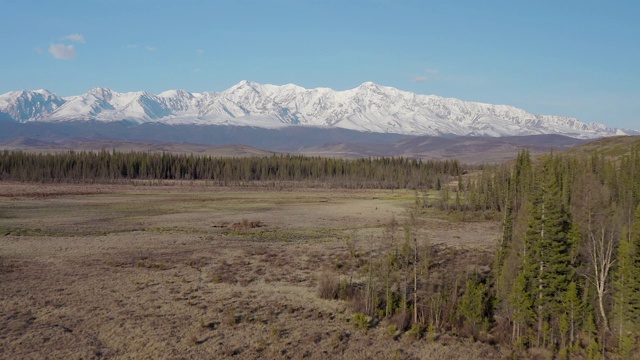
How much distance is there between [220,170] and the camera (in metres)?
161

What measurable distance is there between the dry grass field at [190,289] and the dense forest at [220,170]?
83.6 metres

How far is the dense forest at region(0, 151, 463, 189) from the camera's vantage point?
141 metres

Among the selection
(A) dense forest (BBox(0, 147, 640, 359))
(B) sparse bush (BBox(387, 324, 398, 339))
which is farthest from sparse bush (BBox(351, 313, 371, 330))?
(B) sparse bush (BBox(387, 324, 398, 339))

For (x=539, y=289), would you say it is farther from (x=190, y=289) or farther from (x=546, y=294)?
(x=190, y=289)

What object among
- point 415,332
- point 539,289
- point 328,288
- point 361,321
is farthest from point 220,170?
point 415,332

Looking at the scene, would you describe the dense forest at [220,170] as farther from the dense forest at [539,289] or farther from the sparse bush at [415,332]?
the sparse bush at [415,332]

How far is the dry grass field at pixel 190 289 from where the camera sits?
22922 millimetres

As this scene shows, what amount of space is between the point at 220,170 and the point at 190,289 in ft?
433

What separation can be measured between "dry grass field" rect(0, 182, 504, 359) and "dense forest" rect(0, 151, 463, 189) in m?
83.6

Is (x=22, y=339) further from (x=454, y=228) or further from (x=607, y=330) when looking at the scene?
(x=454, y=228)

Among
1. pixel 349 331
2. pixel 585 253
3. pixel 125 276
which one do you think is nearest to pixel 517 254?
pixel 585 253

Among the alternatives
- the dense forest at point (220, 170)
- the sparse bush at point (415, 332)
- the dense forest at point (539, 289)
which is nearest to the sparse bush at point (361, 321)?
the dense forest at point (539, 289)

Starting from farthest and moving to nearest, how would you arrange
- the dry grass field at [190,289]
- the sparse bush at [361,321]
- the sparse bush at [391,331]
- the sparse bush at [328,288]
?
1. the sparse bush at [328,288]
2. the sparse bush at [361,321]
3. the sparse bush at [391,331]
4. the dry grass field at [190,289]

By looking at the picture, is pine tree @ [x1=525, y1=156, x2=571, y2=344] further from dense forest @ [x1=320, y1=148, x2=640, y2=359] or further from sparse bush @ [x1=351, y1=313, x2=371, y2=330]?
sparse bush @ [x1=351, y1=313, x2=371, y2=330]
